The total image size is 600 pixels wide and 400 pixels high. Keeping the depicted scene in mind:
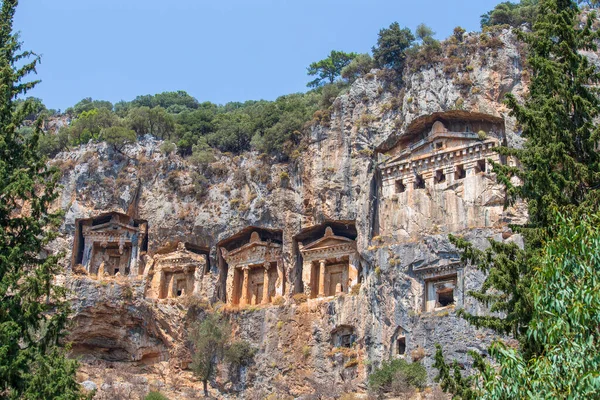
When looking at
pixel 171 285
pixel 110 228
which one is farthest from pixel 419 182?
pixel 110 228

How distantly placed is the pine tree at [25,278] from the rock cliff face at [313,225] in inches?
723

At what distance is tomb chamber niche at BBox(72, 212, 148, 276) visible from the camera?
166ft

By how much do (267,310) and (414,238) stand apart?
9.34 metres

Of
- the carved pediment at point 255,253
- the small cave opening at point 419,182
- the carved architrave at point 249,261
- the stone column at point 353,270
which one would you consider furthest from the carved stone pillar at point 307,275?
the small cave opening at point 419,182

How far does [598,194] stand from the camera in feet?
64.7

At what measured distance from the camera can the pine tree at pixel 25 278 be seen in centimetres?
2277

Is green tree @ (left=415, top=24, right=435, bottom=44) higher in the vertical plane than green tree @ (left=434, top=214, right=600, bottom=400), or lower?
higher

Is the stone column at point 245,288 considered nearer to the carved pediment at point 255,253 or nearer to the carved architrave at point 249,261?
the carved architrave at point 249,261

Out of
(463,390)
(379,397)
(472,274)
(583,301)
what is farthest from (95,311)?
(583,301)

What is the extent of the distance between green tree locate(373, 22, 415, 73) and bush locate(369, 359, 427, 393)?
57.6 feet

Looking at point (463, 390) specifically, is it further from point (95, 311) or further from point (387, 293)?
point (95, 311)

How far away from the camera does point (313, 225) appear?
151ft

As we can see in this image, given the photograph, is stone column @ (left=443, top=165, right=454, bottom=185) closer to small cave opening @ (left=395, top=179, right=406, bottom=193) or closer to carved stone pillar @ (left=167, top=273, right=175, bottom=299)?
→ small cave opening @ (left=395, top=179, right=406, bottom=193)

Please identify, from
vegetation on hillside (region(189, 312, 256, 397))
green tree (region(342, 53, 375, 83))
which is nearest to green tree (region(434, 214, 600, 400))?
vegetation on hillside (region(189, 312, 256, 397))
